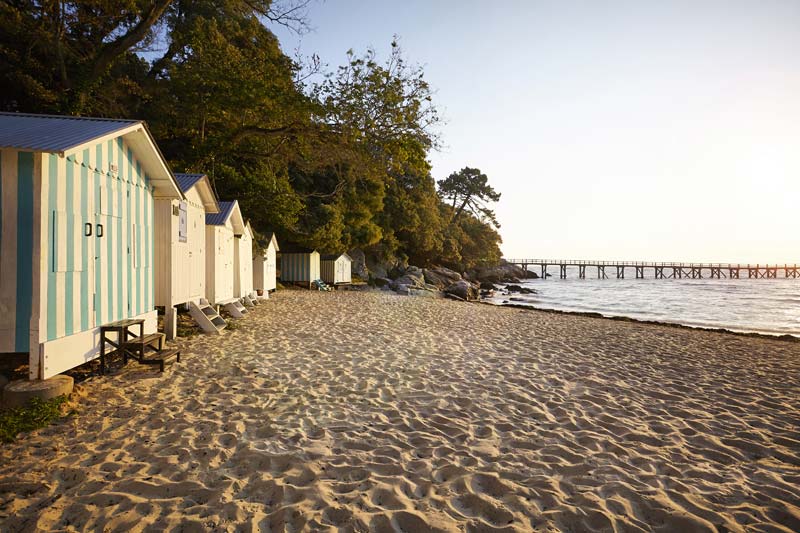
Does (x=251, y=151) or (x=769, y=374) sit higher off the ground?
(x=251, y=151)

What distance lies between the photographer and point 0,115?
6266mm

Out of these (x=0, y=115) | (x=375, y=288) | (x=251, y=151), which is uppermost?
(x=251, y=151)

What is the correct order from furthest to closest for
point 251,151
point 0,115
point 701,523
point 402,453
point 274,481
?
point 251,151 → point 0,115 → point 402,453 → point 274,481 → point 701,523

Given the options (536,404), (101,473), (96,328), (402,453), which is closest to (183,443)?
(101,473)

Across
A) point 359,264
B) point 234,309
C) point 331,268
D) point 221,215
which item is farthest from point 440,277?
point 221,215

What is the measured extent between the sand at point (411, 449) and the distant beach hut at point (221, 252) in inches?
181

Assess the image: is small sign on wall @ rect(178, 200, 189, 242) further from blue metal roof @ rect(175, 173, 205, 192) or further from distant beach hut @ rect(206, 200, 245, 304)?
distant beach hut @ rect(206, 200, 245, 304)

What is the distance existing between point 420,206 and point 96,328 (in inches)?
1491

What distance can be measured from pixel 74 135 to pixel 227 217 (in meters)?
7.32

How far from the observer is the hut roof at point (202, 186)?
10.1m

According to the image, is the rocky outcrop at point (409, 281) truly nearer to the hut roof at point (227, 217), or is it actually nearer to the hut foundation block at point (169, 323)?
the hut roof at point (227, 217)

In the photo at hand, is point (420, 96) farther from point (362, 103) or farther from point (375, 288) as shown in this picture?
point (375, 288)

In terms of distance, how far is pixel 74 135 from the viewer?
5.52m

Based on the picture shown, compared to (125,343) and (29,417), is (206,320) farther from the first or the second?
(29,417)
